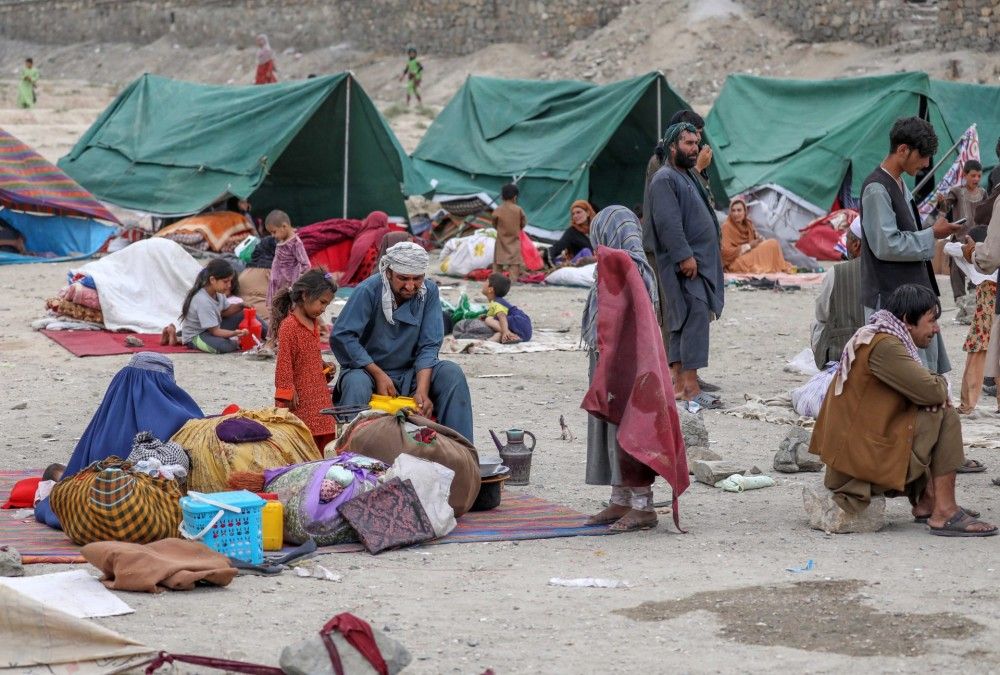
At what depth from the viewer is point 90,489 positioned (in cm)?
520

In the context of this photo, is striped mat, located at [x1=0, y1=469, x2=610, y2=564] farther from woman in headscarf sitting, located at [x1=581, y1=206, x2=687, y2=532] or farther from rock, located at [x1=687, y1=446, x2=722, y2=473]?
rock, located at [x1=687, y1=446, x2=722, y2=473]

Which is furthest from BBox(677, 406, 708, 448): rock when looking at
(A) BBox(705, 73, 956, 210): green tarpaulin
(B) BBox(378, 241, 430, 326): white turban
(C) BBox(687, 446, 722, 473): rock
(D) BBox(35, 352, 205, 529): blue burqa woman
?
(A) BBox(705, 73, 956, 210): green tarpaulin

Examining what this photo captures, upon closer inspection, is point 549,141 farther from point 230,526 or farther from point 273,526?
point 230,526

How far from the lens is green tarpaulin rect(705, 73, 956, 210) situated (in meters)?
16.5

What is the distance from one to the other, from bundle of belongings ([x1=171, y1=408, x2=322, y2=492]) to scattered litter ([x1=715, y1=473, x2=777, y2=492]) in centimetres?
172

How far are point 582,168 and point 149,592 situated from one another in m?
11.9

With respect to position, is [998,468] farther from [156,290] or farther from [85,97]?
Answer: [85,97]

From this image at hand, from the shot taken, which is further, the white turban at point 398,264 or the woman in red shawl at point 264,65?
the woman in red shawl at point 264,65

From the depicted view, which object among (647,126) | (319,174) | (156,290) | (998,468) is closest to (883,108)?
(647,126)

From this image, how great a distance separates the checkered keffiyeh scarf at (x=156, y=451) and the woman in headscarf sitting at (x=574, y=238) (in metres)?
8.91

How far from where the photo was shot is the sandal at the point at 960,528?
17.6 feet

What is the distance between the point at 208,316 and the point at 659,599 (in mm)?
5961

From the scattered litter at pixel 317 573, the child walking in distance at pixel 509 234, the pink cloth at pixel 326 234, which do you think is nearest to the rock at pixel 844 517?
the scattered litter at pixel 317 573

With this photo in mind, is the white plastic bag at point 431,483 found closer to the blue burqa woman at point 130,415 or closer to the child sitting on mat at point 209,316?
the blue burqa woman at point 130,415
